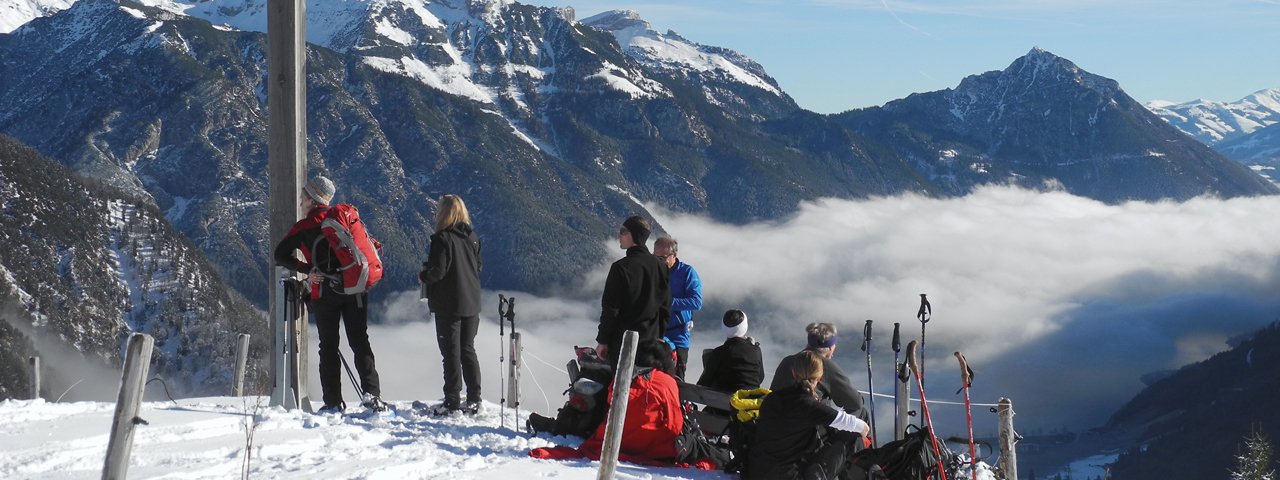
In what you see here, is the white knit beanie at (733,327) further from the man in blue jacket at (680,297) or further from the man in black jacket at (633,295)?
the man in blue jacket at (680,297)

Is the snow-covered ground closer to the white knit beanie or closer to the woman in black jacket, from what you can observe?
the woman in black jacket

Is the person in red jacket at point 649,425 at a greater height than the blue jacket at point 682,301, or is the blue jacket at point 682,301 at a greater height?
the blue jacket at point 682,301

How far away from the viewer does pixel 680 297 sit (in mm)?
10508

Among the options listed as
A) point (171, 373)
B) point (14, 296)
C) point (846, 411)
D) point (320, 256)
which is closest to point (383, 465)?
point (320, 256)

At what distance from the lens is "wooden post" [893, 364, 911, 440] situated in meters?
9.16

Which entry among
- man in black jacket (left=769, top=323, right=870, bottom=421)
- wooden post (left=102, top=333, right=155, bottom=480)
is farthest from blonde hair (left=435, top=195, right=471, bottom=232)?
wooden post (left=102, top=333, right=155, bottom=480)

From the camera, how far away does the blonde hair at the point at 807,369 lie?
25.2 feet

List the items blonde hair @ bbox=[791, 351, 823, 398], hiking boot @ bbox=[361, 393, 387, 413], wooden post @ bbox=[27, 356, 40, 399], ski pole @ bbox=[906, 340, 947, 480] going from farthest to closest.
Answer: wooden post @ bbox=[27, 356, 40, 399] → hiking boot @ bbox=[361, 393, 387, 413] → ski pole @ bbox=[906, 340, 947, 480] → blonde hair @ bbox=[791, 351, 823, 398]

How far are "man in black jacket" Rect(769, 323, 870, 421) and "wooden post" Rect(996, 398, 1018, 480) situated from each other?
1.16 metres

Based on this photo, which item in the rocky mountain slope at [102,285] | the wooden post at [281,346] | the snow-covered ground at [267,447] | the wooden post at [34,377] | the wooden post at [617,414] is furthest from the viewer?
the rocky mountain slope at [102,285]

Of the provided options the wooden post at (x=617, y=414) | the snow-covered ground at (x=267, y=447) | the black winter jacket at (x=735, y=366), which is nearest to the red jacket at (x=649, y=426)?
the snow-covered ground at (x=267, y=447)

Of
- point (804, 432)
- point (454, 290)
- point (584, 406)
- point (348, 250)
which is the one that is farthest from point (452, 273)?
point (804, 432)

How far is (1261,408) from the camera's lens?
552 feet

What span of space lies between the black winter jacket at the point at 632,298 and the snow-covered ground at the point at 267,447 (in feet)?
3.16
